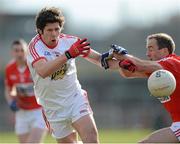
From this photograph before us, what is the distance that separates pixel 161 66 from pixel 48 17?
1767 millimetres

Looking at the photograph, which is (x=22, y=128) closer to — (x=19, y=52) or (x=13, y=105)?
(x=13, y=105)

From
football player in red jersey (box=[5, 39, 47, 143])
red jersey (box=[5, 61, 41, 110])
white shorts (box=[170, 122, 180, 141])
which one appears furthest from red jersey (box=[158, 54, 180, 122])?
red jersey (box=[5, 61, 41, 110])

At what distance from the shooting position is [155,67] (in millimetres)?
11320

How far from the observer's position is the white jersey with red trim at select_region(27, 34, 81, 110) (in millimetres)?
11695

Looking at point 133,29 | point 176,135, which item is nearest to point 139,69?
point 176,135

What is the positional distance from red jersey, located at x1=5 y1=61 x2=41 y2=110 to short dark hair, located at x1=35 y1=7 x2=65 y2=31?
15.6ft

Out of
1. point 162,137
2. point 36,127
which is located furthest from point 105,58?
point 36,127

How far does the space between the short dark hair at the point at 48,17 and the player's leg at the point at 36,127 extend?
415cm

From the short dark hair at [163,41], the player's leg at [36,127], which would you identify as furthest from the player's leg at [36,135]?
the short dark hair at [163,41]

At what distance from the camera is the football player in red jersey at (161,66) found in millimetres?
11245

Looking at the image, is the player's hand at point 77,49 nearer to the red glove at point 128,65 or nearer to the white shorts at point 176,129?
the red glove at point 128,65

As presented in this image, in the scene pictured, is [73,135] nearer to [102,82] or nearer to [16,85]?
[16,85]

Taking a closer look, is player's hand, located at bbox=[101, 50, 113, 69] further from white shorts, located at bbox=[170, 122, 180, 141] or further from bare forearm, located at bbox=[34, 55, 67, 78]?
white shorts, located at bbox=[170, 122, 180, 141]

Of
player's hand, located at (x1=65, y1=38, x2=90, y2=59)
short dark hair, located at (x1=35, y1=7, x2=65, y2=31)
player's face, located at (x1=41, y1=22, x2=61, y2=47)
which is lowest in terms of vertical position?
player's hand, located at (x1=65, y1=38, x2=90, y2=59)
